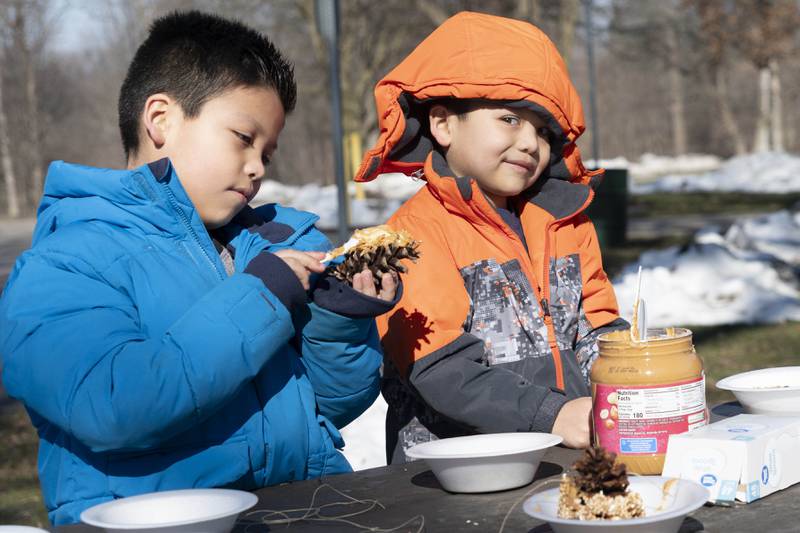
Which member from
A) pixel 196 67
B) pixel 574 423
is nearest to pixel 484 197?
pixel 574 423

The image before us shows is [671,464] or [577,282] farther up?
[577,282]

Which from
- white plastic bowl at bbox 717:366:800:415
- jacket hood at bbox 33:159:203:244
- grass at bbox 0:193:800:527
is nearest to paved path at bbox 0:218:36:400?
grass at bbox 0:193:800:527

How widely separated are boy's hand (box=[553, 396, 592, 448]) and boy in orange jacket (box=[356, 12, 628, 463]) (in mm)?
59

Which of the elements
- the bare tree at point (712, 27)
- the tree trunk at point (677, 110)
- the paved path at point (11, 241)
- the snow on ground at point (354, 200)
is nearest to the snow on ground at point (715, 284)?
the snow on ground at point (354, 200)

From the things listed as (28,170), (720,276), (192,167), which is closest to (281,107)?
(192,167)

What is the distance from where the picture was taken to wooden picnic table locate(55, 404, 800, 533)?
A: 1.80 meters

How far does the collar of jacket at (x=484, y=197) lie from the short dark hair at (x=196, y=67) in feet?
1.67

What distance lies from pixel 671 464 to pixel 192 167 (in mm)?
1144

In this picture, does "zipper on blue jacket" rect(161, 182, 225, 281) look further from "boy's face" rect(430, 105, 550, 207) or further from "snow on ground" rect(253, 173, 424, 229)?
"snow on ground" rect(253, 173, 424, 229)

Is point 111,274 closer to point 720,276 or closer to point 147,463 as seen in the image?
point 147,463

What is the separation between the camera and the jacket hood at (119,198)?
2.29 m

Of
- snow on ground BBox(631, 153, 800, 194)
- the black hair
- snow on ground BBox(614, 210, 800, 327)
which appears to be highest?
snow on ground BBox(631, 153, 800, 194)

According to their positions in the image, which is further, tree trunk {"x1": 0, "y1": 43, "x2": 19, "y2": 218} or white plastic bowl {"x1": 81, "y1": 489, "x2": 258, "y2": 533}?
tree trunk {"x1": 0, "y1": 43, "x2": 19, "y2": 218}

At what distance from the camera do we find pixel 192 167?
2371mm
